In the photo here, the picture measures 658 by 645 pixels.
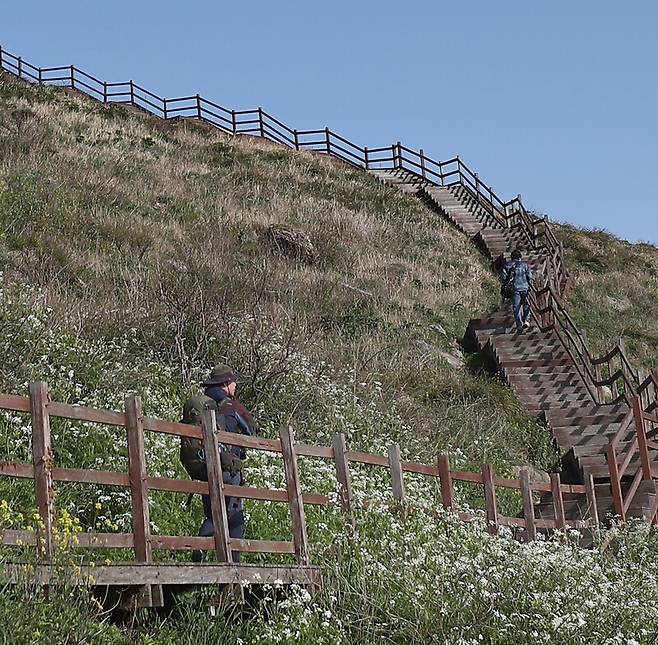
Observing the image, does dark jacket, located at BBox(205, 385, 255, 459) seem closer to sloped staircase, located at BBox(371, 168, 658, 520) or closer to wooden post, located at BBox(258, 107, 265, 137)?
sloped staircase, located at BBox(371, 168, 658, 520)

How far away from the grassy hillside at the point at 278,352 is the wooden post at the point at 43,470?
134 mm

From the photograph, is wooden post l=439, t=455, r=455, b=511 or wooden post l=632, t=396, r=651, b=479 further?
wooden post l=632, t=396, r=651, b=479

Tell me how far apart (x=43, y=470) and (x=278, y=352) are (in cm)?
975

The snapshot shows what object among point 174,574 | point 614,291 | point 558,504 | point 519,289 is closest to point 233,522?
point 174,574

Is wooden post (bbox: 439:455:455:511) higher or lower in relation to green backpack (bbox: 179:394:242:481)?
lower

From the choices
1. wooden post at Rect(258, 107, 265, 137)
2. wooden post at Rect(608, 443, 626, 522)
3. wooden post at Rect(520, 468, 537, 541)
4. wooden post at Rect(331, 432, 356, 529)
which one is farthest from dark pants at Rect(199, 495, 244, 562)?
wooden post at Rect(258, 107, 265, 137)

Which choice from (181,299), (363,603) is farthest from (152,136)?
(363,603)

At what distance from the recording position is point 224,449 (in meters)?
8.93

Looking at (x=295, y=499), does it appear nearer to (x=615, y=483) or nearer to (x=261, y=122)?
(x=615, y=483)

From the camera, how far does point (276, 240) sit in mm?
28719

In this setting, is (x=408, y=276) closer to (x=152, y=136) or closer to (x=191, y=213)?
→ (x=191, y=213)

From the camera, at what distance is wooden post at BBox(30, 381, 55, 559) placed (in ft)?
22.5

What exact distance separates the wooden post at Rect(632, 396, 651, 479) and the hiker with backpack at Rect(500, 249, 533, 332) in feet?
23.8

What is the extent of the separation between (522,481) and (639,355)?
51.6 feet
